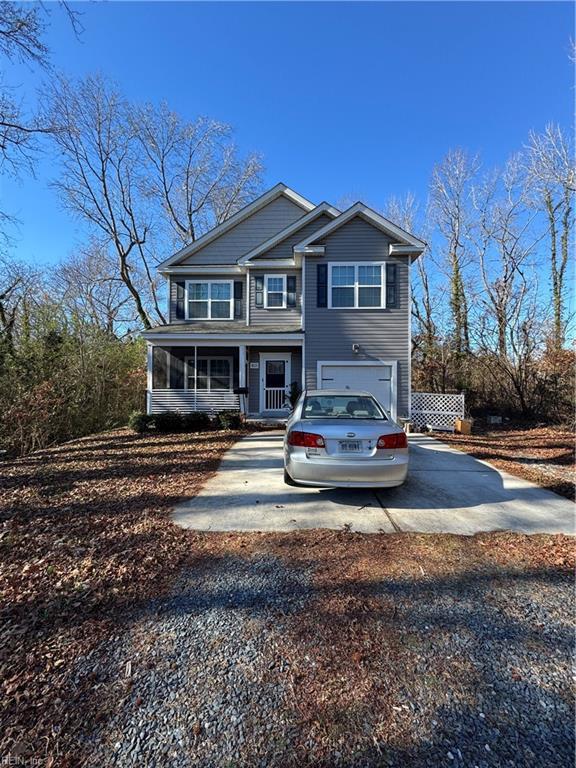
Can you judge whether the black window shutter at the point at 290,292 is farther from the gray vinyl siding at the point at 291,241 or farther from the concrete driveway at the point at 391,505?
the concrete driveway at the point at 391,505

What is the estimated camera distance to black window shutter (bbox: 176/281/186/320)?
1478 cm

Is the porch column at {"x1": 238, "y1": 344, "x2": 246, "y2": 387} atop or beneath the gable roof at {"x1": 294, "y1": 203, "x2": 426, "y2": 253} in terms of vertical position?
beneath

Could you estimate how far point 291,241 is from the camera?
1411cm

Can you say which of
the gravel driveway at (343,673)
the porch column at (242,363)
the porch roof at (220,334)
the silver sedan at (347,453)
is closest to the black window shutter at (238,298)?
the porch roof at (220,334)

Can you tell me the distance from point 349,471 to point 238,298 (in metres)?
11.5

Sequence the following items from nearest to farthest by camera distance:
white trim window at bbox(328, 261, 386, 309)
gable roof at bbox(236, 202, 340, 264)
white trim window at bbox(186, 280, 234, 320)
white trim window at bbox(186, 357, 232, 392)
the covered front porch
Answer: white trim window at bbox(328, 261, 386, 309), the covered front porch, gable roof at bbox(236, 202, 340, 264), white trim window at bbox(186, 280, 234, 320), white trim window at bbox(186, 357, 232, 392)

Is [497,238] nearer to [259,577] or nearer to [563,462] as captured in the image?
[563,462]

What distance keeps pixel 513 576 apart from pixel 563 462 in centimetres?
605

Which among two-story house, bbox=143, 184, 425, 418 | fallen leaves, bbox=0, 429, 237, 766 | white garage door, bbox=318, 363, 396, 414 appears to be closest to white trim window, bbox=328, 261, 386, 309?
two-story house, bbox=143, 184, 425, 418

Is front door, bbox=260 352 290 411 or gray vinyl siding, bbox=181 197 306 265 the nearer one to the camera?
front door, bbox=260 352 290 411

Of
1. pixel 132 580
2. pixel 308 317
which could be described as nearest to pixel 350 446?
pixel 132 580

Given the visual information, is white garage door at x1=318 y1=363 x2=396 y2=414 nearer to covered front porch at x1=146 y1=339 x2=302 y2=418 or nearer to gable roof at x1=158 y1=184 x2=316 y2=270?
covered front porch at x1=146 y1=339 x2=302 y2=418

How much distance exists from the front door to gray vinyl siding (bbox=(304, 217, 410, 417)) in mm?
1373

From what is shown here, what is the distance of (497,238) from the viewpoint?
20938 mm
